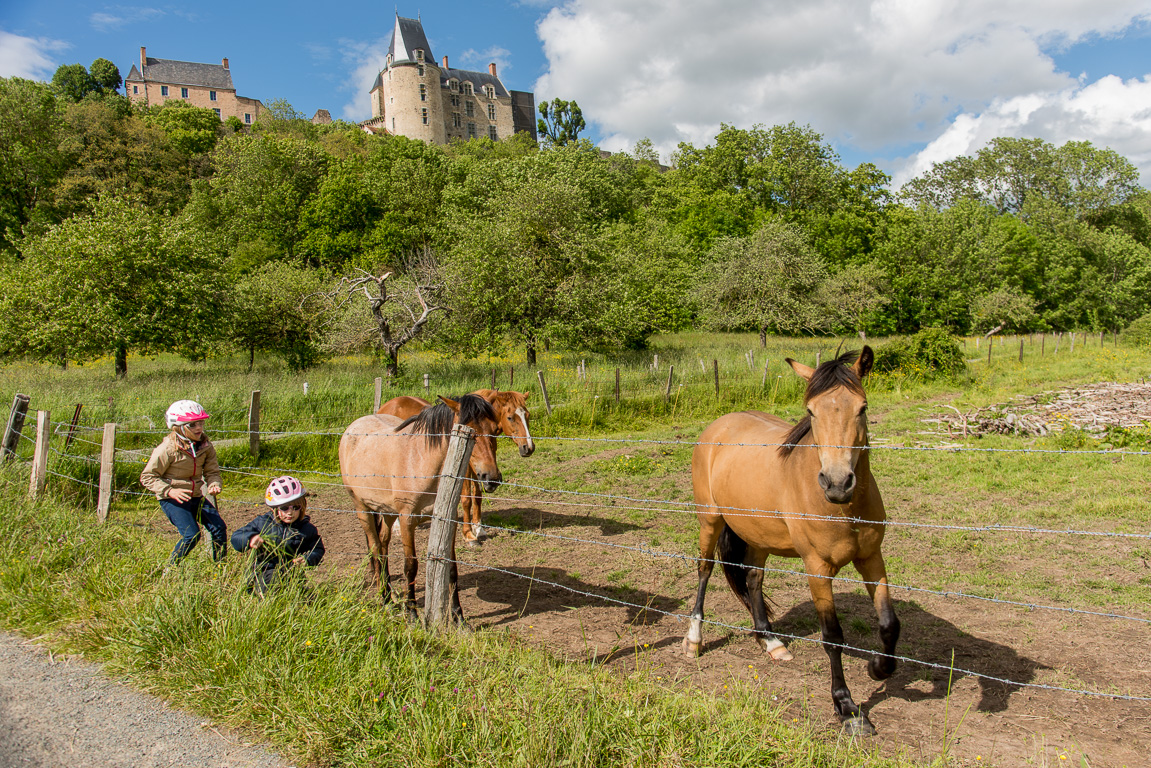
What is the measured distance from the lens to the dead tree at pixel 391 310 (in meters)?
16.9

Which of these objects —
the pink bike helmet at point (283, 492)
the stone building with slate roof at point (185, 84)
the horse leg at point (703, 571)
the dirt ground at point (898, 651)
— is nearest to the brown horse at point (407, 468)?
the dirt ground at point (898, 651)

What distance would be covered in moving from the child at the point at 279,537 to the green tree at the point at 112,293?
55.9 feet

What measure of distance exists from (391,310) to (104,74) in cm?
6423

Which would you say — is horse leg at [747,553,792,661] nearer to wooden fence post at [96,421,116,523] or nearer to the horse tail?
the horse tail

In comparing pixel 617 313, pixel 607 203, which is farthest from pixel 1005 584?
pixel 607 203

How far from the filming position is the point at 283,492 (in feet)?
14.1

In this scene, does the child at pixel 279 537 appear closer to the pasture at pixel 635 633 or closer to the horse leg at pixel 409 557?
the pasture at pixel 635 633

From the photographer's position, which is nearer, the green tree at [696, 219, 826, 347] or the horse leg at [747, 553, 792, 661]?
the horse leg at [747, 553, 792, 661]

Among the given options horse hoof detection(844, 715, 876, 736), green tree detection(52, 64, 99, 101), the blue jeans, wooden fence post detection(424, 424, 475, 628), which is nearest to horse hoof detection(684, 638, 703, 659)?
horse hoof detection(844, 715, 876, 736)

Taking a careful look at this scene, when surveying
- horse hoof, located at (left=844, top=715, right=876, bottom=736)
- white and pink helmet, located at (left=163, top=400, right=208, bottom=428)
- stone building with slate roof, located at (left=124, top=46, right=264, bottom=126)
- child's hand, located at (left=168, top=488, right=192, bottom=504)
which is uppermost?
stone building with slate roof, located at (left=124, top=46, right=264, bottom=126)

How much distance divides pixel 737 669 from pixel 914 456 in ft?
28.5

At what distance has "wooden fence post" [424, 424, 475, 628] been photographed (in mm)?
4355

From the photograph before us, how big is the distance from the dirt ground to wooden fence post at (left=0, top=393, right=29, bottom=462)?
4.51 metres

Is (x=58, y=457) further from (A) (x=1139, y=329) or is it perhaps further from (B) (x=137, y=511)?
(A) (x=1139, y=329)
